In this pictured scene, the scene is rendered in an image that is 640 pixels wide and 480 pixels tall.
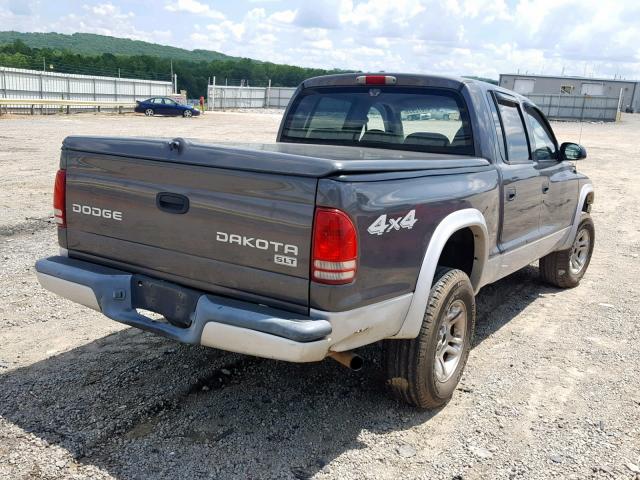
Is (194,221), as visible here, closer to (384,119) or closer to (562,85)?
(384,119)

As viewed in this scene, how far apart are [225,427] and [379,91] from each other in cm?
274

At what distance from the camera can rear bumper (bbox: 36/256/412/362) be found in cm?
285

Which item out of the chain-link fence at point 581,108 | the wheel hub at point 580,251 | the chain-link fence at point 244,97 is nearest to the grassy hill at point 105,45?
the chain-link fence at point 244,97

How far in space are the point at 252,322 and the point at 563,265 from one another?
14.4 ft

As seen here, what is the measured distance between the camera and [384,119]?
4.78 m

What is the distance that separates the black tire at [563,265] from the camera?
6.26 meters

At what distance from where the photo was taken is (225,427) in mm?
3480

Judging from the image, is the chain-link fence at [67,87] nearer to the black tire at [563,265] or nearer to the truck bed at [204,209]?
the black tire at [563,265]

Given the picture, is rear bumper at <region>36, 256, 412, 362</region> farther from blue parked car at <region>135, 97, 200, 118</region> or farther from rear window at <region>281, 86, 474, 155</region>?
blue parked car at <region>135, 97, 200, 118</region>

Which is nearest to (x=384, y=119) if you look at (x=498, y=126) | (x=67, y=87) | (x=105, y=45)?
(x=498, y=126)

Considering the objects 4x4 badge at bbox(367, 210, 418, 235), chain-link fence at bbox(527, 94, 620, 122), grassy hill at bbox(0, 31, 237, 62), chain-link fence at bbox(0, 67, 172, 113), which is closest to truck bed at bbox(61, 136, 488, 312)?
4x4 badge at bbox(367, 210, 418, 235)

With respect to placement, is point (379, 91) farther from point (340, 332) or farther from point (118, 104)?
point (118, 104)

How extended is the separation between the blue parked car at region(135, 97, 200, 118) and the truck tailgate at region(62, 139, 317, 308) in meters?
38.4

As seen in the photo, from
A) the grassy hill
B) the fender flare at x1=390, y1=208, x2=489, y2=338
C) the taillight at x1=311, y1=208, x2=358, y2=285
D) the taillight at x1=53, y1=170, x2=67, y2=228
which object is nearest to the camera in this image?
the taillight at x1=311, y1=208, x2=358, y2=285
